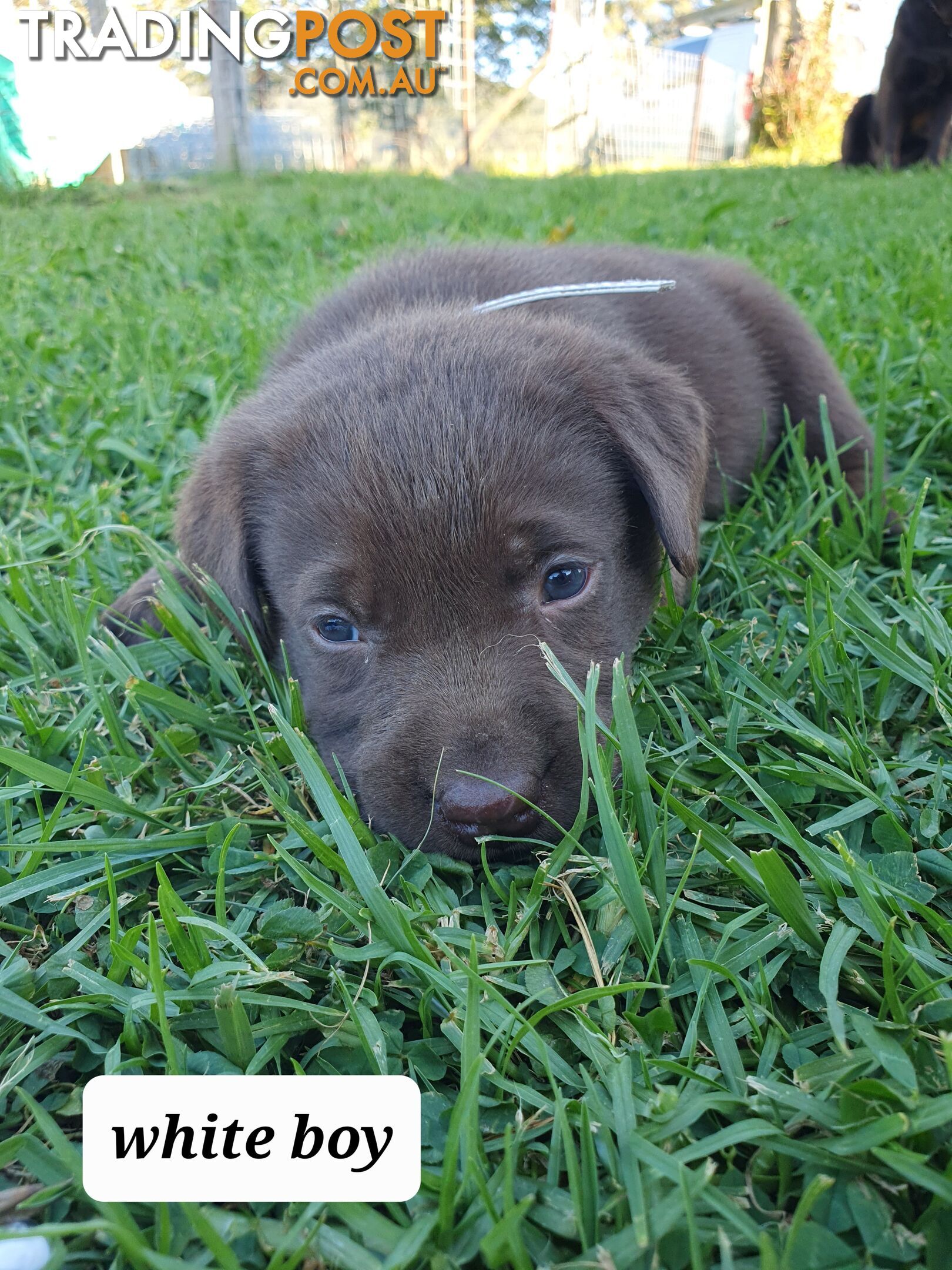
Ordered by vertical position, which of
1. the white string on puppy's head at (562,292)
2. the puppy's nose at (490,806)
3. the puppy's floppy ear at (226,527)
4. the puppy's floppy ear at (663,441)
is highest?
the white string on puppy's head at (562,292)

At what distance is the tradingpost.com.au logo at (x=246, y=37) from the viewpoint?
8250mm

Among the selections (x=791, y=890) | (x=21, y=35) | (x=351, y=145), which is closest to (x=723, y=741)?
(x=791, y=890)

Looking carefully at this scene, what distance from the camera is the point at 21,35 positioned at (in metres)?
8.48

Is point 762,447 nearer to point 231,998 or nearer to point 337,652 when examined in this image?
point 337,652

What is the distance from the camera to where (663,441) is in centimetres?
215

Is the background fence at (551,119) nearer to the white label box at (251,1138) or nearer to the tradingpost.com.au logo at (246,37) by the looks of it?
the tradingpost.com.au logo at (246,37)

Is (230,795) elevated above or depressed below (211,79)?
below

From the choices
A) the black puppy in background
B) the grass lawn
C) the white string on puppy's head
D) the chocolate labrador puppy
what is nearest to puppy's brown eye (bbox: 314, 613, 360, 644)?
the chocolate labrador puppy

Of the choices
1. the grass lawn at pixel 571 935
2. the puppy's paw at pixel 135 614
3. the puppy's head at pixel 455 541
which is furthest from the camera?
the puppy's paw at pixel 135 614

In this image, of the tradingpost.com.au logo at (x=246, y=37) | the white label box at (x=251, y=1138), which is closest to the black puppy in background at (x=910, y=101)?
the tradingpost.com.au logo at (x=246, y=37)

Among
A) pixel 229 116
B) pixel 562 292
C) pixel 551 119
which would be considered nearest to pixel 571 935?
pixel 562 292

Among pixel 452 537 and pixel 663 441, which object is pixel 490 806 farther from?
pixel 663 441

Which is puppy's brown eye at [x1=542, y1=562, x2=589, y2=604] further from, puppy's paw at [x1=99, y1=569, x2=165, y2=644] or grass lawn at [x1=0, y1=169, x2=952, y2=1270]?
puppy's paw at [x1=99, y1=569, x2=165, y2=644]

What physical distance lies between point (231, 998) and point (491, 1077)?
0.37 metres
